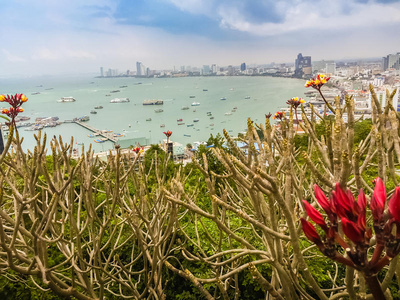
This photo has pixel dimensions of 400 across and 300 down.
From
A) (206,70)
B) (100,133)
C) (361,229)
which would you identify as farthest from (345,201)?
(206,70)

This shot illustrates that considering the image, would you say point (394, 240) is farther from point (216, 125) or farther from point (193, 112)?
point (193, 112)

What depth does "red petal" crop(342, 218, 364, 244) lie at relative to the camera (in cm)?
54

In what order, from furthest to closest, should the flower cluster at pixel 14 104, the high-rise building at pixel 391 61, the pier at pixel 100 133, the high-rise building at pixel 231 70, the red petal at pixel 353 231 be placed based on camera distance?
the high-rise building at pixel 231 70, the high-rise building at pixel 391 61, the pier at pixel 100 133, the flower cluster at pixel 14 104, the red petal at pixel 353 231

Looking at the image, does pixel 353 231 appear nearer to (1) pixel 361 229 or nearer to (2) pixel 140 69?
(1) pixel 361 229

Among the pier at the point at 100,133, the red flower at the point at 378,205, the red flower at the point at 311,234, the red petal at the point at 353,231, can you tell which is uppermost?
the red flower at the point at 378,205

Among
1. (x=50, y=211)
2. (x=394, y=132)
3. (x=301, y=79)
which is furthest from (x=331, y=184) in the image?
(x=301, y=79)

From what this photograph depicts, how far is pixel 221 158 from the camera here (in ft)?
3.89

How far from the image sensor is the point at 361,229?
1.81ft

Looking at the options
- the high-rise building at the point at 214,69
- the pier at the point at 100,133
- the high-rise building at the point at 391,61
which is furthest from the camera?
the high-rise building at the point at 214,69

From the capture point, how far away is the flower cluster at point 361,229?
549 millimetres

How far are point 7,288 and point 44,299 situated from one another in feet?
Answer: 1.15

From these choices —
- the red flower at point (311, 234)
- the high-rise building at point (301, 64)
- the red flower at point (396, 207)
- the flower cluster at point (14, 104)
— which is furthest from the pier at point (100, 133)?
the high-rise building at point (301, 64)

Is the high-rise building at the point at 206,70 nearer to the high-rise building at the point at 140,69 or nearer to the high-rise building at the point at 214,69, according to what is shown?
the high-rise building at the point at 214,69

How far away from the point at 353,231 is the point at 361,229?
0.7 inches
